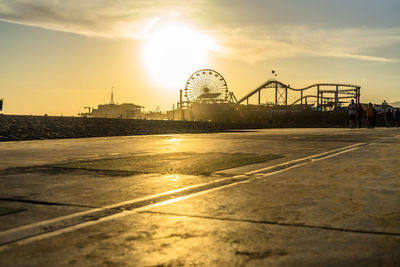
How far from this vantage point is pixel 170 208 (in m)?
4.85

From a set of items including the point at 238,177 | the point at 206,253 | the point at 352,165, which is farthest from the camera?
the point at 352,165

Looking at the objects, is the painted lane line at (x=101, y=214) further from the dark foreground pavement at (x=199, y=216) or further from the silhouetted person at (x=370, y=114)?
the silhouetted person at (x=370, y=114)

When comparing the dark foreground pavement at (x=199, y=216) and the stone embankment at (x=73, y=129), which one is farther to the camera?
the stone embankment at (x=73, y=129)

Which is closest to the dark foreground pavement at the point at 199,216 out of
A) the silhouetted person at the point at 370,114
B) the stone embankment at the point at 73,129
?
the stone embankment at the point at 73,129

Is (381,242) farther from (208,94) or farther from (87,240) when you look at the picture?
(208,94)

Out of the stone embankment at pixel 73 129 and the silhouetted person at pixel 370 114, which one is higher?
the silhouetted person at pixel 370 114

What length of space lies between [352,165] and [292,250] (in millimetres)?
6149

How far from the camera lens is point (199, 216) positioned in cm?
446

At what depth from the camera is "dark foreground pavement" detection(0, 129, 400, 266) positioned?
3232mm

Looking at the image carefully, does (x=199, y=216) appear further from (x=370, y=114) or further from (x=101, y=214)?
(x=370, y=114)

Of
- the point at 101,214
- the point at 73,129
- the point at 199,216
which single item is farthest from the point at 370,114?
the point at 101,214

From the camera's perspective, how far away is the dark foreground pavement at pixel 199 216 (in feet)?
10.6

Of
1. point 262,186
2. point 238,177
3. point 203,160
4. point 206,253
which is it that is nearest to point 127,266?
point 206,253

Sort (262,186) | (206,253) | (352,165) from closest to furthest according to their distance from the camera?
(206,253) → (262,186) → (352,165)
